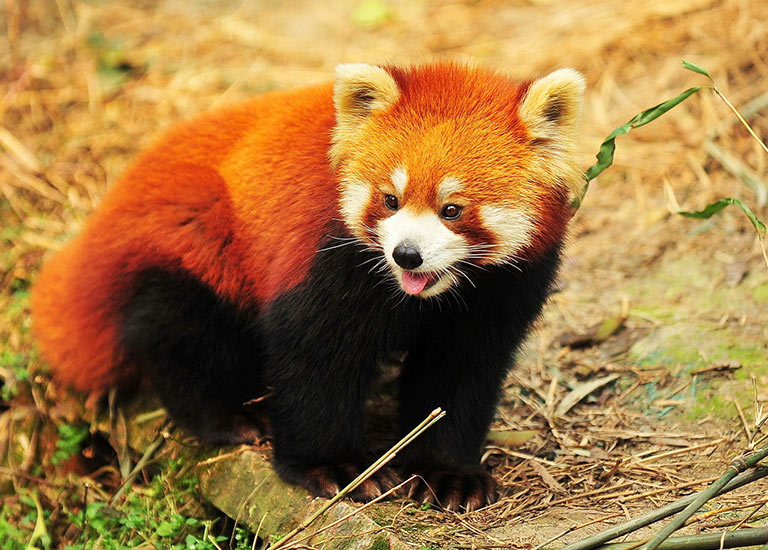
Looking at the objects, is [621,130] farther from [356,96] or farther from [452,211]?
[356,96]

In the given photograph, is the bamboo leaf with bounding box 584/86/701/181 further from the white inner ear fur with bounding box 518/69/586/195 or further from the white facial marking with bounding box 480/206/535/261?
the white facial marking with bounding box 480/206/535/261

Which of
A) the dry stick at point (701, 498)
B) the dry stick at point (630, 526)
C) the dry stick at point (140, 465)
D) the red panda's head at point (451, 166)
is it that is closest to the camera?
the dry stick at point (701, 498)

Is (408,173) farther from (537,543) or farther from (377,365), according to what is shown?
(537,543)

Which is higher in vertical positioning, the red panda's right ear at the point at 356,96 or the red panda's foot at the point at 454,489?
the red panda's right ear at the point at 356,96

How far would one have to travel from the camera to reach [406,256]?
2.82 m

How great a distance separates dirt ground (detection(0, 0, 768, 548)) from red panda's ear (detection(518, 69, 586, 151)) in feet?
4.28

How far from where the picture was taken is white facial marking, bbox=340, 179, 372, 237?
305cm

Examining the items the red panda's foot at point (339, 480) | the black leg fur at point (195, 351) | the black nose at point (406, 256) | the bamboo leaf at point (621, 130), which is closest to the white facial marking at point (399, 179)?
the black nose at point (406, 256)

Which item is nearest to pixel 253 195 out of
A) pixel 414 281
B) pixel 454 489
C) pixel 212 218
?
pixel 212 218

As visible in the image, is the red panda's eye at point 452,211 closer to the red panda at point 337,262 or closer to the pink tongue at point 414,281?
the red panda at point 337,262

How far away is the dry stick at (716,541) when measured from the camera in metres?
2.45

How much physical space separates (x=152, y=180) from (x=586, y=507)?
7.34 feet

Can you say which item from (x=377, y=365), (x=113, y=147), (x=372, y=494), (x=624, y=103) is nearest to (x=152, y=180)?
(x=377, y=365)

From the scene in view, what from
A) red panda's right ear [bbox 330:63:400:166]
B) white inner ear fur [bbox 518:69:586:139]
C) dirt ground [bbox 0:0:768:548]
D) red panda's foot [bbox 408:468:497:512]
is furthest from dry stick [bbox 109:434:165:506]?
white inner ear fur [bbox 518:69:586:139]
